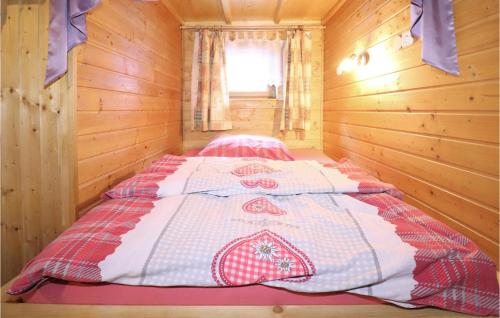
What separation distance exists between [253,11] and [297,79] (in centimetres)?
81

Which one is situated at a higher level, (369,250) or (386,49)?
(386,49)

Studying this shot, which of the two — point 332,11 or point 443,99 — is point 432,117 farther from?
point 332,11

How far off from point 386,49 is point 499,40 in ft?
3.35

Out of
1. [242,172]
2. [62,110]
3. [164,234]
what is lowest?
[164,234]

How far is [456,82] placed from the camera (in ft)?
4.42

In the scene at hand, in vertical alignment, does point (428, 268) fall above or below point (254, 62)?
below

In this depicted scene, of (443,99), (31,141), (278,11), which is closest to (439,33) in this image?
(443,99)

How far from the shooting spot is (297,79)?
3639 millimetres

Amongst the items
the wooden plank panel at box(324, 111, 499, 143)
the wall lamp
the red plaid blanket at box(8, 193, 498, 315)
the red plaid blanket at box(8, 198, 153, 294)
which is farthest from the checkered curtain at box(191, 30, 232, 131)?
the red plaid blanket at box(8, 193, 498, 315)

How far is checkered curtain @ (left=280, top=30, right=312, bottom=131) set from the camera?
363 centimetres

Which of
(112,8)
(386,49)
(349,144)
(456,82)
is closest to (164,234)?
(456,82)

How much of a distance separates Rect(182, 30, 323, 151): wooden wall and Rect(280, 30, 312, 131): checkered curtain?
0.45 feet

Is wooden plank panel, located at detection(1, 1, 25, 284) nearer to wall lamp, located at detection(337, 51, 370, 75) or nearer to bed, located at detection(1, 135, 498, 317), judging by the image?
bed, located at detection(1, 135, 498, 317)

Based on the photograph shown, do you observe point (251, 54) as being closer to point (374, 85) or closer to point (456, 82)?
point (374, 85)
